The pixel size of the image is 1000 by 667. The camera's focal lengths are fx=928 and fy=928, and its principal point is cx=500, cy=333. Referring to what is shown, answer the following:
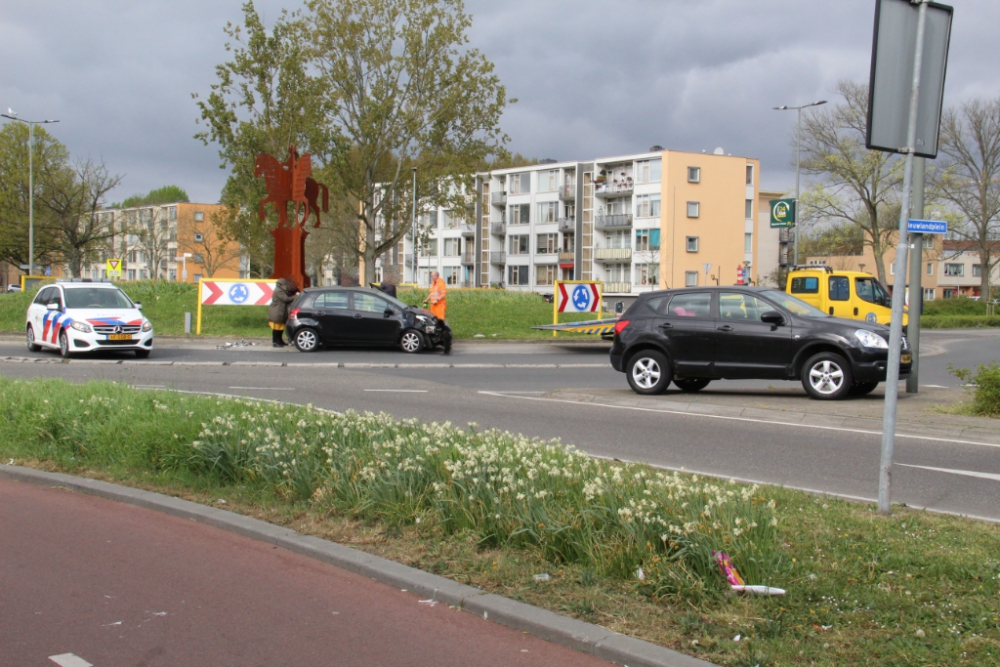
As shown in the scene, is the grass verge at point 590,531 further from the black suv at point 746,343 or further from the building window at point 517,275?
the building window at point 517,275

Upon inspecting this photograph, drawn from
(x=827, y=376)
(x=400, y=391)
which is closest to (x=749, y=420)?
(x=827, y=376)

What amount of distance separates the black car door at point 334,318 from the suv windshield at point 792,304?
460 inches

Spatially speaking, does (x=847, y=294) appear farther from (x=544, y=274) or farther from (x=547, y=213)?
(x=544, y=274)

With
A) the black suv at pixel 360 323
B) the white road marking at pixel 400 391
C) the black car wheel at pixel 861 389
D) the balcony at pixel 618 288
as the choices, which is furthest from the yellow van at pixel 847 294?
the balcony at pixel 618 288

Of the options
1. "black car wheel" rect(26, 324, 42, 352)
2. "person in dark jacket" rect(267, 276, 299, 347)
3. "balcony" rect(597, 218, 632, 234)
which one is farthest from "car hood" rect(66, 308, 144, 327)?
"balcony" rect(597, 218, 632, 234)

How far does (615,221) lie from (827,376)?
70408 mm

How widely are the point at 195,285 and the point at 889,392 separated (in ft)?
103

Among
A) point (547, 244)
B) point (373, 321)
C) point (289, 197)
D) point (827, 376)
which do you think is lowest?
point (827, 376)

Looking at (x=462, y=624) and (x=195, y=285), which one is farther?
(x=195, y=285)

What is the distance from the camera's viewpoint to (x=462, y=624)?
461 cm

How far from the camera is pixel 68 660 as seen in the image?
4168mm

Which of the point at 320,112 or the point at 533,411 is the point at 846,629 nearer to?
the point at 533,411

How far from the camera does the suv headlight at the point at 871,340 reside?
501 inches

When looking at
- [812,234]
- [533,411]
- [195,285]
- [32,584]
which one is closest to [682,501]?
[32,584]
